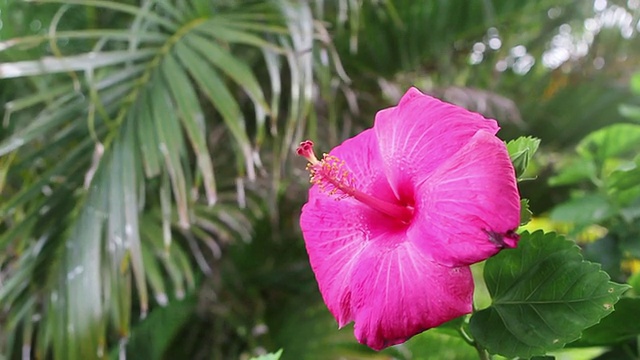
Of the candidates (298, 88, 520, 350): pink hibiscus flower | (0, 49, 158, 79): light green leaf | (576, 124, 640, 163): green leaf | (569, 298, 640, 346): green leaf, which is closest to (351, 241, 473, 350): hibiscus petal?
(298, 88, 520, 350): pink hibiscus flower

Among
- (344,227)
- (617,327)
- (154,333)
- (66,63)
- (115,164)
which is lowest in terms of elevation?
(617,327)

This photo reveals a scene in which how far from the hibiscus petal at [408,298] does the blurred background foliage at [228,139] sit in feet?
0.92

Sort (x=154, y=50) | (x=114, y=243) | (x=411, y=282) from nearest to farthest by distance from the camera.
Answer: (x=411, y=282), (x=114, y=243), (x=154, y=50)

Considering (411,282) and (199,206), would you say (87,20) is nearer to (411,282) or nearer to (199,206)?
(199,206)

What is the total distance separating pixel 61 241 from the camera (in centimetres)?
88

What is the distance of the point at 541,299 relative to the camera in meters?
0.29

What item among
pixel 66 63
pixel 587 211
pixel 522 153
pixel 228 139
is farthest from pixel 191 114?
pixel 522 153

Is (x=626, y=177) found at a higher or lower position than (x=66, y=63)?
lower

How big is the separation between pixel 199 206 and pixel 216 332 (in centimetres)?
23

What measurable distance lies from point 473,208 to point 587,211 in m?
0.33

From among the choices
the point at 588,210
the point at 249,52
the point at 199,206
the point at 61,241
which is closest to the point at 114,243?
the point at 61,241

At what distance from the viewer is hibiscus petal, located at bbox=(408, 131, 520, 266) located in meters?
0.24

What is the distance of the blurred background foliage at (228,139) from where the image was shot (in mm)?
809

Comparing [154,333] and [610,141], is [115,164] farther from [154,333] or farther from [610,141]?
[610,141]
